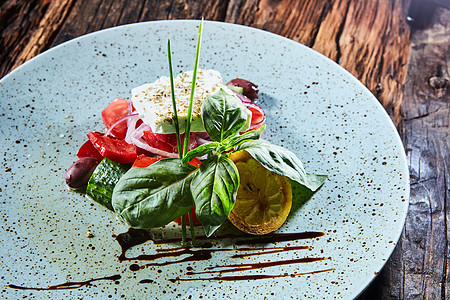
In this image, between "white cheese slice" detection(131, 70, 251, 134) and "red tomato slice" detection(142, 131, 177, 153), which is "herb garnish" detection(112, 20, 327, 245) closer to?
"white cheese slice" detection(131, 70, 251, 134)

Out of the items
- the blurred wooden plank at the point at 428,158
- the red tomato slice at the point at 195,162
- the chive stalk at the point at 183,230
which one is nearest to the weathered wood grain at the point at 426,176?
the blurred wooden plank at the point at 428,158

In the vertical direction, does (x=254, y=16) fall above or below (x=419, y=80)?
above

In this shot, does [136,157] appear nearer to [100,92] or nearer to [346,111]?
[100,92]

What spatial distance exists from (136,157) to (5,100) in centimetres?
93

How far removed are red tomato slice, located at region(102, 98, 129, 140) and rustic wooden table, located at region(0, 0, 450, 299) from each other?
1.18m

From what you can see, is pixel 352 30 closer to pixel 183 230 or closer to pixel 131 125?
pixel 131 125

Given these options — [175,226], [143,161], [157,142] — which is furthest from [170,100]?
[175,226]

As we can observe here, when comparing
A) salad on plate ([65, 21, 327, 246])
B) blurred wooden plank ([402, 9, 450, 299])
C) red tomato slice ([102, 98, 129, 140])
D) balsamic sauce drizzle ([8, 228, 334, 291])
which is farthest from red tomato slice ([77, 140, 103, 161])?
blurred wooden plank ([402, 9, 450, 299])

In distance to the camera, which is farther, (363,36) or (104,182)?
(363,36)

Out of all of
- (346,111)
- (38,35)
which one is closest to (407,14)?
(346,111)

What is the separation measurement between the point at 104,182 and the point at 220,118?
0.71 m

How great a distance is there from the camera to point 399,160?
265 centimetres

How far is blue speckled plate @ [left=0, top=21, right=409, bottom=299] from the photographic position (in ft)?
7.45

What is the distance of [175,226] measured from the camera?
255cm
